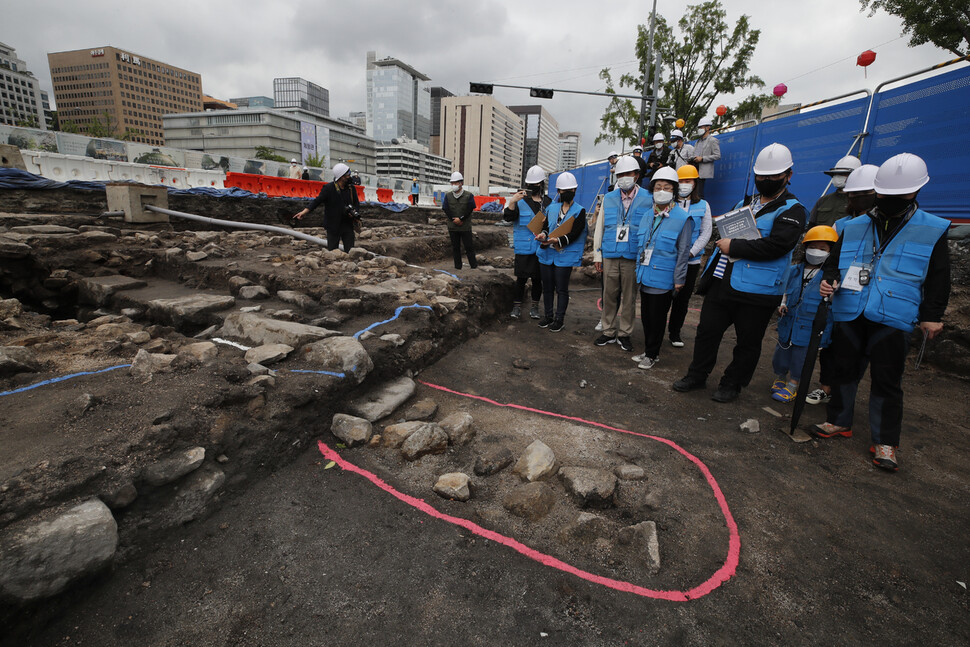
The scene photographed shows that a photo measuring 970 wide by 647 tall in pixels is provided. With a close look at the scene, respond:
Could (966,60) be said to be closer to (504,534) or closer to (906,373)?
(906,373)

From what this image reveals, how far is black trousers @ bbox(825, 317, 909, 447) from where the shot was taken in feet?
8.93

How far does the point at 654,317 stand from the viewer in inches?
171

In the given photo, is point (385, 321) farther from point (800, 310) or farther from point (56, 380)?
point (800, 310)

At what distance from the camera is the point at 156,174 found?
1199 centimetres

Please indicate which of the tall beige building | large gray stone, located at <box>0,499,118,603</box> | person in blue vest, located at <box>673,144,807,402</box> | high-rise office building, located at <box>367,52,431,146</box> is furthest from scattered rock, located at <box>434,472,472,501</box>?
high-rise office building, located at <box>367,52,431,146</box>

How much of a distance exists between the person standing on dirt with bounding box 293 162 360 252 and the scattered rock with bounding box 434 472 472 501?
494 centimetres

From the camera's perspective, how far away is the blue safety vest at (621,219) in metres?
4.49

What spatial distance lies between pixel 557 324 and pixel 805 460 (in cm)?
297

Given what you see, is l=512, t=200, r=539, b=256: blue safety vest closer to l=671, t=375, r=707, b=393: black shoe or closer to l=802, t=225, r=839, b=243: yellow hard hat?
l=671, t=375, r=707, b=393: black shoe

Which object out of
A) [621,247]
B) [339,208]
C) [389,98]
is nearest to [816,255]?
[621,247]

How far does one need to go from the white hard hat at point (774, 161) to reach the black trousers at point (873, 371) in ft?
3.88

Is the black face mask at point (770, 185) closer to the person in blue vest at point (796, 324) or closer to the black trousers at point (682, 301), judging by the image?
the person in blue vest at point (796, 324)

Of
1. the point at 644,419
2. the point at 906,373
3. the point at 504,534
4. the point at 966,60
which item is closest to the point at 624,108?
the point at 966,60

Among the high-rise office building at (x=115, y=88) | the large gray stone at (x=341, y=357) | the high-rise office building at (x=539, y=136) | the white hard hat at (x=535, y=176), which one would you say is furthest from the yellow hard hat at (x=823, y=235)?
the high-rise office building at (x=115, y=88)
